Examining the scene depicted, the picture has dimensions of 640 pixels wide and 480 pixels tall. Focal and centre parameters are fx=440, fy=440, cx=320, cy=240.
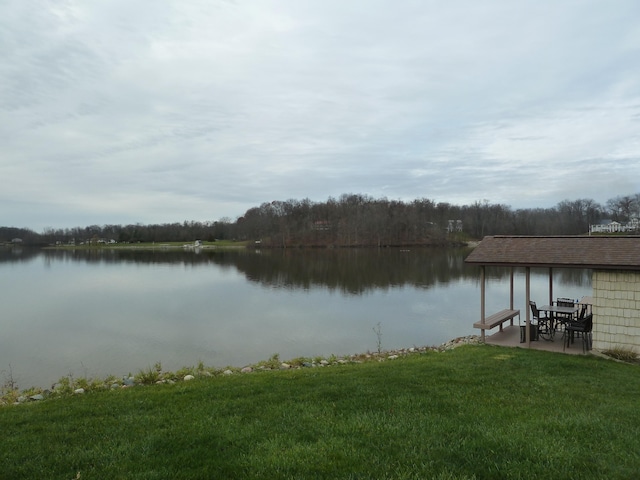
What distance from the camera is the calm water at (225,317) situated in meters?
12.2

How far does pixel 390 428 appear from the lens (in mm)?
4078

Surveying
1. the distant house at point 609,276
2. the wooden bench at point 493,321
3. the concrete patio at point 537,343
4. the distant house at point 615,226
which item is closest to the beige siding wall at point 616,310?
the distant house at point 609,276

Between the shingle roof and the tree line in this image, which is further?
the tree line

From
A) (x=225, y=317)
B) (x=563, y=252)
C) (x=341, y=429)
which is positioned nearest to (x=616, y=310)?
(x=563, y=252)

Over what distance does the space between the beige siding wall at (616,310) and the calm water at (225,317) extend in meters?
5.41

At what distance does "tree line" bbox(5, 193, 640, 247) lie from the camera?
8588 centimetres

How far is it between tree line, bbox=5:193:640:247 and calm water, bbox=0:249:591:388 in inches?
2180

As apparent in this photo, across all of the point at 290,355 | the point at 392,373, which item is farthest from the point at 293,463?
the point at 290,355

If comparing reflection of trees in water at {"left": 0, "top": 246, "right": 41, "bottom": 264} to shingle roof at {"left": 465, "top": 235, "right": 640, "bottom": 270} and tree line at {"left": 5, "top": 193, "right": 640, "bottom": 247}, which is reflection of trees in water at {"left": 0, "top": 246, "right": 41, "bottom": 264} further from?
shingle roof at {"left": 465, "top": 235, "right": 640, "bottom": 270}

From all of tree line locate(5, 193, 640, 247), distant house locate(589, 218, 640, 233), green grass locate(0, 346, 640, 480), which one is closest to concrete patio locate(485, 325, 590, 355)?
green grass locate(0, 346, 640, 480)

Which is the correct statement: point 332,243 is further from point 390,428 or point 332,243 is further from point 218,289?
point 390,428

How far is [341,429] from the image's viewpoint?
407 cm

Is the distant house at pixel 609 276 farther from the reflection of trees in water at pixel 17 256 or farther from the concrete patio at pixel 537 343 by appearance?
the reflection of trees in water at pixel 17 256

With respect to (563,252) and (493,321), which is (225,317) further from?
(563,252)
